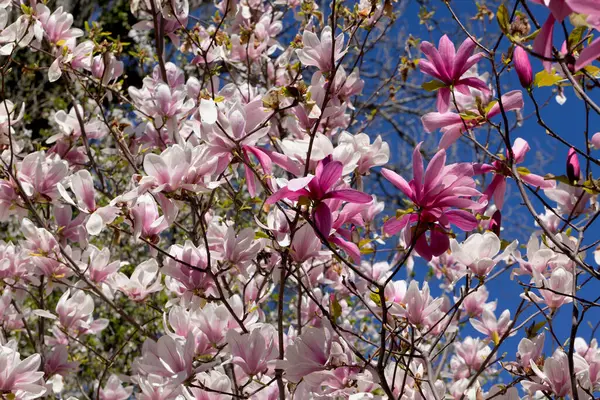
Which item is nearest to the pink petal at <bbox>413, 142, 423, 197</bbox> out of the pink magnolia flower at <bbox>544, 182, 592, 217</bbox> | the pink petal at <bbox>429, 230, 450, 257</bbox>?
the pink petal at <bbox>429, 230, 450, 257</bbox>

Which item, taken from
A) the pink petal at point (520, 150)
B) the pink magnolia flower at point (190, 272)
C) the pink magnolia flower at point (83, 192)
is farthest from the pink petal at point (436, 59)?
the pink magnolia flower at point (83, 192)

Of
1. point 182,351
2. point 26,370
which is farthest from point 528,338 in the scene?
point 26,370

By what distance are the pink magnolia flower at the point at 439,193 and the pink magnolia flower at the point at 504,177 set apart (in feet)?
0.53

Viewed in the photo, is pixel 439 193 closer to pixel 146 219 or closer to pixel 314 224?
pixel 314 224

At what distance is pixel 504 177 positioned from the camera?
127 cm

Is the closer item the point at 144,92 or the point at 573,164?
the point at 573,164

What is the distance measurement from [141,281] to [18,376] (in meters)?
0.35

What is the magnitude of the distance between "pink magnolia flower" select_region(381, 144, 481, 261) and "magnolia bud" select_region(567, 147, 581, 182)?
0.50ft

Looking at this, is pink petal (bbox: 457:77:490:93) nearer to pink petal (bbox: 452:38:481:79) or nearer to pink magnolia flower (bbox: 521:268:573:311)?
pink petal (bbox: 452:38:481:79)

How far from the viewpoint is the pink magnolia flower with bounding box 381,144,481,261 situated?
3.42 feet

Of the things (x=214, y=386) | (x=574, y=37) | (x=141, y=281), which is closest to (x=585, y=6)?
(x=574, y=37)

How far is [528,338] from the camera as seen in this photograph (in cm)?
153

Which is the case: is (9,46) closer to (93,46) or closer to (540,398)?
(93,46)

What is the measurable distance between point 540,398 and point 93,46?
1583 millimetres
